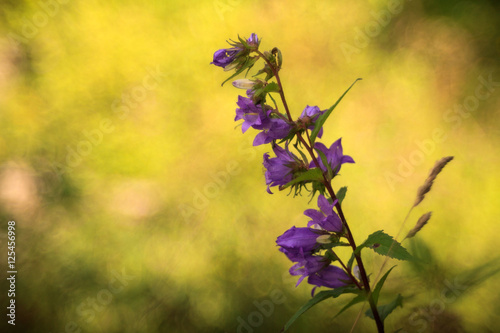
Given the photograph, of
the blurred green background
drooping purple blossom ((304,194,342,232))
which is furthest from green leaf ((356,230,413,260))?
the blurred green background

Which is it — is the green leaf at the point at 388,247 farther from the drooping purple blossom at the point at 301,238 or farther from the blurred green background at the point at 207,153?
the blurred green background at the point at 207,153

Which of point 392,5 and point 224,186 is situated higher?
point 392,5

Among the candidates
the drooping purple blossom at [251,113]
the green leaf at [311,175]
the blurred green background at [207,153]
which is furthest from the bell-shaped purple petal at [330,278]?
the blurred green background at [207,153]

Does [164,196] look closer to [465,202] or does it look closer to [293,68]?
[293,68]

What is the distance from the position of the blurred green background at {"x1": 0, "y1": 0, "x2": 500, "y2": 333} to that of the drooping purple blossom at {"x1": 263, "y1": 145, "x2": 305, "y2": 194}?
0.92m

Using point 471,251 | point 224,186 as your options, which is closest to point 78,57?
point 224,186

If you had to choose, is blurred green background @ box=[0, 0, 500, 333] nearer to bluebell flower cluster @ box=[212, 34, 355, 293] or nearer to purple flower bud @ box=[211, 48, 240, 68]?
bluebell flower cluster @ box=[212, 34, 355, 293]

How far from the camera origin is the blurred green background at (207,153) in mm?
1590

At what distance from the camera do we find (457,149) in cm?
161

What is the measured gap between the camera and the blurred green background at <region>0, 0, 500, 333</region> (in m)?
1.59

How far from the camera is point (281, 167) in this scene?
0.66 m

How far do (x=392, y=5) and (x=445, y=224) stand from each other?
2.91ft

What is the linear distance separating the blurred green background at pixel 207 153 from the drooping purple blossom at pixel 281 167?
92 cm

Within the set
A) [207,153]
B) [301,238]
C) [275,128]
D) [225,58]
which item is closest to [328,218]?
[301,238]
